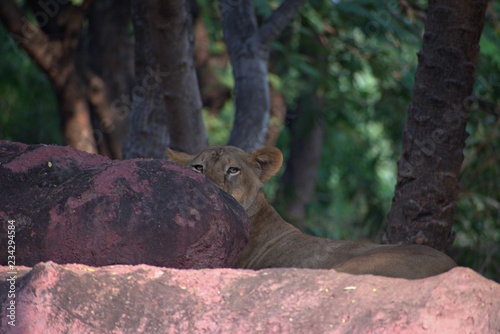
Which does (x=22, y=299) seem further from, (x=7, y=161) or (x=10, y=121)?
(x=10, y=121)

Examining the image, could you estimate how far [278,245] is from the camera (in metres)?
4.85

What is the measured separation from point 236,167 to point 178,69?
1381 mm

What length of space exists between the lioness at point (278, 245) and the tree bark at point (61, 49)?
153 inches

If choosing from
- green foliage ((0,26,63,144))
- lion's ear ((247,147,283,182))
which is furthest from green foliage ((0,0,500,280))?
lion's ear ((247,147,283,182))

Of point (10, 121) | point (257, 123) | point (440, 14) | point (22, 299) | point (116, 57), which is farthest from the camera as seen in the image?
point (10, 121)

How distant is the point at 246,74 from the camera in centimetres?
697

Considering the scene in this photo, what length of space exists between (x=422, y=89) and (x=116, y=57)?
6055 mm

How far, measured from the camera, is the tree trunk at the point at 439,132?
5.34 m

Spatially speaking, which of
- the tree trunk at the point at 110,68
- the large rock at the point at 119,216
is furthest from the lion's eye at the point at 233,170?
the tree trunk at the point at 110,68

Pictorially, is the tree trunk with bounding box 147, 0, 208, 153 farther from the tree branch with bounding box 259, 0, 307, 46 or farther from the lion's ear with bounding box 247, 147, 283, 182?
the tree branch with bounding box 259, 0, 307, 46

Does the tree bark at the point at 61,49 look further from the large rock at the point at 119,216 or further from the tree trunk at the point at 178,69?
the large rock at the point at 119,216

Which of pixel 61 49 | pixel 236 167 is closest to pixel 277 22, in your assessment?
pixel 236 167

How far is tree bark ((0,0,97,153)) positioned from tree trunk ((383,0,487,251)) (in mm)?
4670

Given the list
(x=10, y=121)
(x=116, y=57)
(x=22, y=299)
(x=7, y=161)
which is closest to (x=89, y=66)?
(x=116, y=57)
